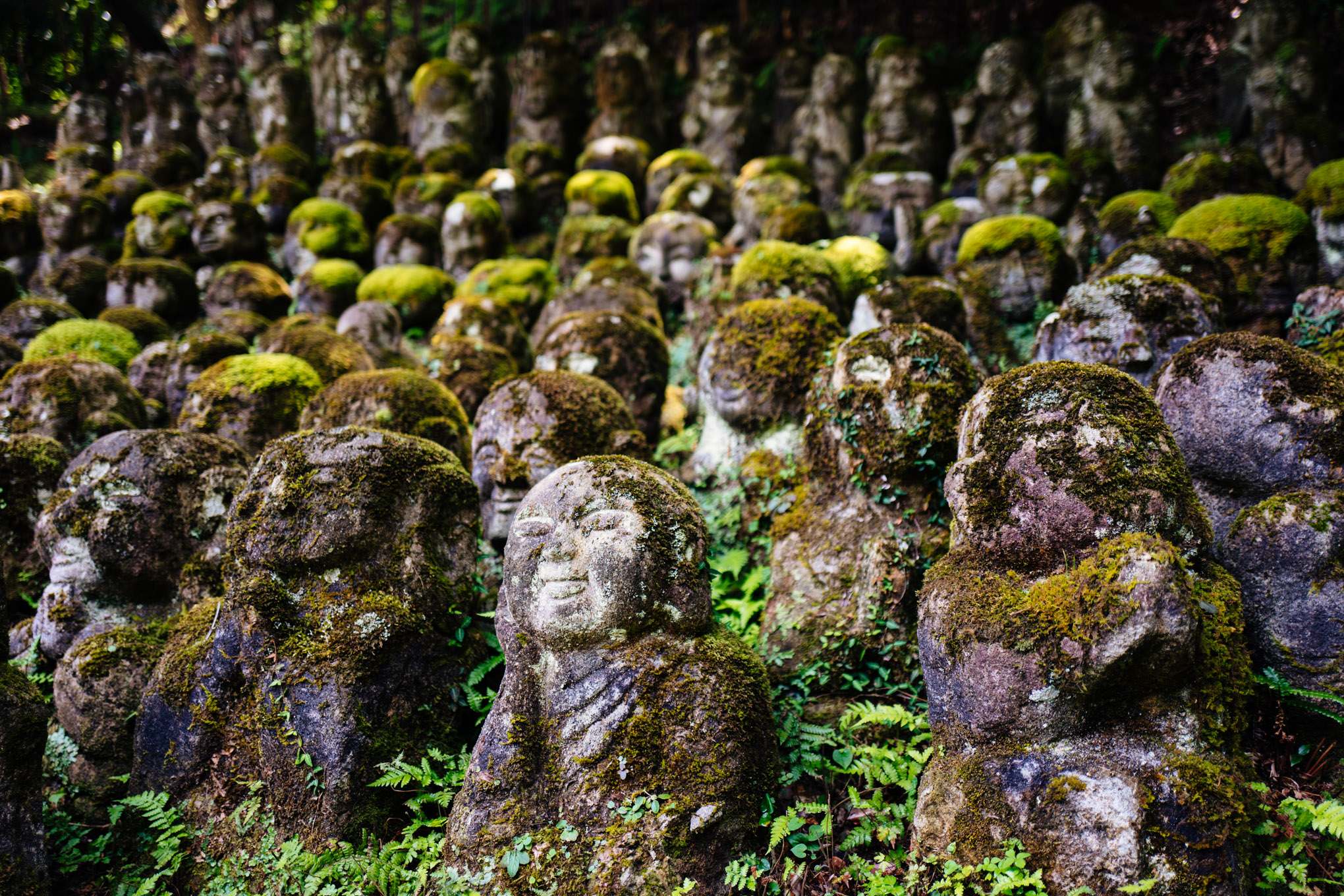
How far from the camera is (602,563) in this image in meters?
3.96

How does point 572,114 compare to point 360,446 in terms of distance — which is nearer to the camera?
point 360,446

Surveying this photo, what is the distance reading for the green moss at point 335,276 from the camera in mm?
12992

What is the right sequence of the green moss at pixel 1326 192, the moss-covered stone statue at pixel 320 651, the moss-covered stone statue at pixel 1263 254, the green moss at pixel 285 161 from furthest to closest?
1. the green moss at pixel 285 161
2. the green moss at pixel 1326 192
3. the moss-covered stone statue at pixel 1263 254
4. the moss-covered stone statue at pixel 320 651

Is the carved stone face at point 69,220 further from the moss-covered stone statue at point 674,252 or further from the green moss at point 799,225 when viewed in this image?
the green moss at point 799,225

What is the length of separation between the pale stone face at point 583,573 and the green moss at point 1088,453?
1727 millimetres

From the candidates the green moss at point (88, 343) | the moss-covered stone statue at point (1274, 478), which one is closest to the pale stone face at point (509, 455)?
the moss-covered stone statue at point (1274, 478)

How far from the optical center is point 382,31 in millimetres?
27438

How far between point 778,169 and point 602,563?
1182 centimetres

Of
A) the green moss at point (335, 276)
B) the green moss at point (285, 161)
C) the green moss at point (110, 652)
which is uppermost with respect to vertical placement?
the green moss at point (285, 161)

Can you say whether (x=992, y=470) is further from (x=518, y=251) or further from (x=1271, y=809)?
(x=518, y=251)

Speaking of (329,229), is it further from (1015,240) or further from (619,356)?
(1015,240)

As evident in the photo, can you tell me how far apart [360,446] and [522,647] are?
5.73 feet

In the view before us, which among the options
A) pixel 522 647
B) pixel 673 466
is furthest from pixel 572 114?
pixel 522 647

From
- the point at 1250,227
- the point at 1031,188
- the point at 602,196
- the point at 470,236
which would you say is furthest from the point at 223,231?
the point at 1250,227
